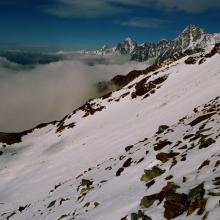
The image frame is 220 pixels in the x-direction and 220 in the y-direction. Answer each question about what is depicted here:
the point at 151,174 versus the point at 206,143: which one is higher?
the point at 206,143

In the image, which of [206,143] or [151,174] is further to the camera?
[206,143]

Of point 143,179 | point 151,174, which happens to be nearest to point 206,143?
point 151,174

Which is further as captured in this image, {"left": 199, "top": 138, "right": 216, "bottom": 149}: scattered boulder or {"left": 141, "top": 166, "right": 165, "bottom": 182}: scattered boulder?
{"left": 199, "top": 138, "right": 216, "bottom": 149}: scattered boulder

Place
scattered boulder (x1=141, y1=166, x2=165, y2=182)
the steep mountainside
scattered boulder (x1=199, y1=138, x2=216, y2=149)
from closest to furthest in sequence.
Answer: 1. the steep mountainside
2. scattered boulder (x1=141, y1=166, x2=165, y2=182)
3. scattered boulder (x1=199, y1=138, x2=216, y2=149)

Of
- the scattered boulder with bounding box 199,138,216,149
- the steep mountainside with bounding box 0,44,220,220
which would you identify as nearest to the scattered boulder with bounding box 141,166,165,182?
the steep mountainside with bounding box 0,44,220,220

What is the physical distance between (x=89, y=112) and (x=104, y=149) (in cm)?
5042

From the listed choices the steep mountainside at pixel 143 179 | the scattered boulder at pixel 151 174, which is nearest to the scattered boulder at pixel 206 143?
the steep mountainside at pixel 143 179

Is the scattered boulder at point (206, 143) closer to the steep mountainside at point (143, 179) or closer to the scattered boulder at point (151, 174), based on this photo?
the steep mountainside at point (143, 179)

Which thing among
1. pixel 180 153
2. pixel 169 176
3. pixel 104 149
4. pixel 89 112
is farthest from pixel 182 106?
pixel 89 112

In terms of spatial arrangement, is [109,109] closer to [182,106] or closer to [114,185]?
[182,106]

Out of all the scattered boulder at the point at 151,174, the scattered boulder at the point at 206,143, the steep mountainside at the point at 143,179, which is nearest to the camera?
the steep mountainside at the point at 143,179

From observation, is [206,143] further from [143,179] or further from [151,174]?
[143,179]

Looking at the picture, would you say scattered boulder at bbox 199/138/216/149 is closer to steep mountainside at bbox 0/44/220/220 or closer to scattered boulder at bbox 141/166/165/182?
steep mountainside at bbox 0/44/220/220

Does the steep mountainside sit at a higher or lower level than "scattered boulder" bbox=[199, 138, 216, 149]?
lower
